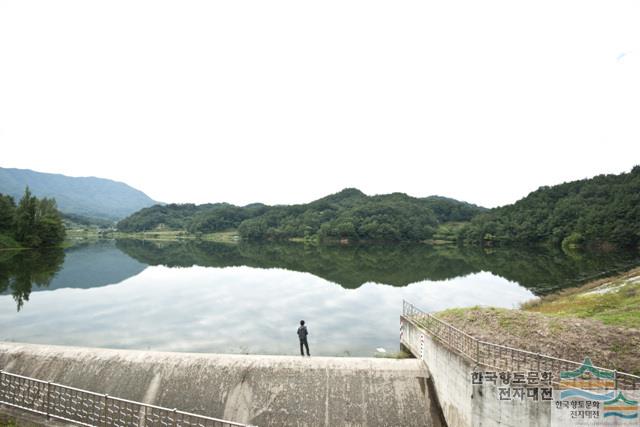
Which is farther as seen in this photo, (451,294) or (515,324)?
(451,294)

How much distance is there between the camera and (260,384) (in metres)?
13.8

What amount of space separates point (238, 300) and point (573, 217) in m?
116

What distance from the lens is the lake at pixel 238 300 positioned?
23422 mm

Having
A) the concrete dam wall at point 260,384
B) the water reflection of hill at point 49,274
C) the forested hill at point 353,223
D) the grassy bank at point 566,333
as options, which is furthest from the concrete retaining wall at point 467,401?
the forested hill at point 353,223

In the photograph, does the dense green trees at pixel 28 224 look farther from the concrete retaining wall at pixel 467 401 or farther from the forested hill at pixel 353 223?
the concrete retaining wall at pixel 467 401

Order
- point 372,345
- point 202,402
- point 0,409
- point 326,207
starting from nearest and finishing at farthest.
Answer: point 0,409, point 202,402, point 372,345, point 326,207

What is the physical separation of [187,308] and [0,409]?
849 inches

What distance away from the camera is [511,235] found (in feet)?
406

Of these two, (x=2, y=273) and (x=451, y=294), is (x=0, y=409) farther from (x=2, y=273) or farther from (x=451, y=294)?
(x=2, y=273)

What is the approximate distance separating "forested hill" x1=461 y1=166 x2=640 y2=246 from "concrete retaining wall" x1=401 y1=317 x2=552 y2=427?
3868 inches

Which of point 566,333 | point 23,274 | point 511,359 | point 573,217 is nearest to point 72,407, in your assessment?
point 511,359

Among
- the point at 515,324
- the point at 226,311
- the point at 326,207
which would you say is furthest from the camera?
the point at 326,207

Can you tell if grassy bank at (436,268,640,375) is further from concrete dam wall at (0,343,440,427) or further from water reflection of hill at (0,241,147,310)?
water reflection of hill at (0,241,147,310)

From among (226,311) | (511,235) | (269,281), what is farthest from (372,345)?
(511,235)
